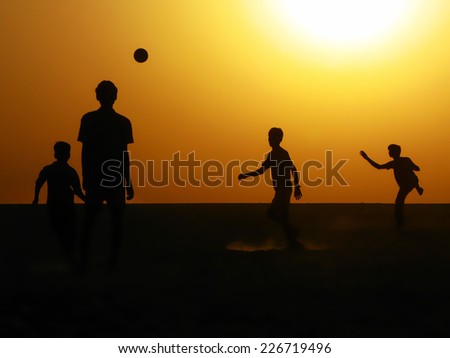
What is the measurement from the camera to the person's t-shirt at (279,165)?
38.4ft

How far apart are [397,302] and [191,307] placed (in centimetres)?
178

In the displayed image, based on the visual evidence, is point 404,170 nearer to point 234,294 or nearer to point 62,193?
point 62,193

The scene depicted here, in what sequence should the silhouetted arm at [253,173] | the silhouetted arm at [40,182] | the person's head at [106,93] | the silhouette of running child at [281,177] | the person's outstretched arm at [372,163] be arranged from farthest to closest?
1. the person's outstretched arm at [372,163]
2. the silhouette of running child at [281,177]
3. the silhouetted arm at [253,173]
4. the silhouetted arm at [40,182]
5. the person's head at [106,93]

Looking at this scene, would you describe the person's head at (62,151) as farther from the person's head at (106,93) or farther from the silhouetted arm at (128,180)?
the silhouetted arm at (128,180)

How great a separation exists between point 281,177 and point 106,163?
3.55 m

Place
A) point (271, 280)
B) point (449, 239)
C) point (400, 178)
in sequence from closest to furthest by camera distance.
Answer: point (271, 280)
point (449, 239)
point (400, 178)

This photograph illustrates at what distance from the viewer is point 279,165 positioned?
1171 cm

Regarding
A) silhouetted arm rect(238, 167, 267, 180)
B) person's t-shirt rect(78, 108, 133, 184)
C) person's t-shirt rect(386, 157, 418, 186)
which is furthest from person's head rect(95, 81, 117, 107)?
person's t-shirt rect(386, 157, 418, 186)

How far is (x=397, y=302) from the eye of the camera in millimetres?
6945

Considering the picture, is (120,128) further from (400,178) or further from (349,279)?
(400,178)

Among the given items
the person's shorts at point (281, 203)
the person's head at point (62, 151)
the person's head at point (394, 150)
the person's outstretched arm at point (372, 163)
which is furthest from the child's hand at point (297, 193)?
the person's head at point (394, 150)

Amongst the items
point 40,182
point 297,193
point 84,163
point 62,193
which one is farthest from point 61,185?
point 297,193

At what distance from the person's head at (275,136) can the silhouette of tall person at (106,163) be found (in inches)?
125

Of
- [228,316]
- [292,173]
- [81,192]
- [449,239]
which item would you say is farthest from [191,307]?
[449,239]
